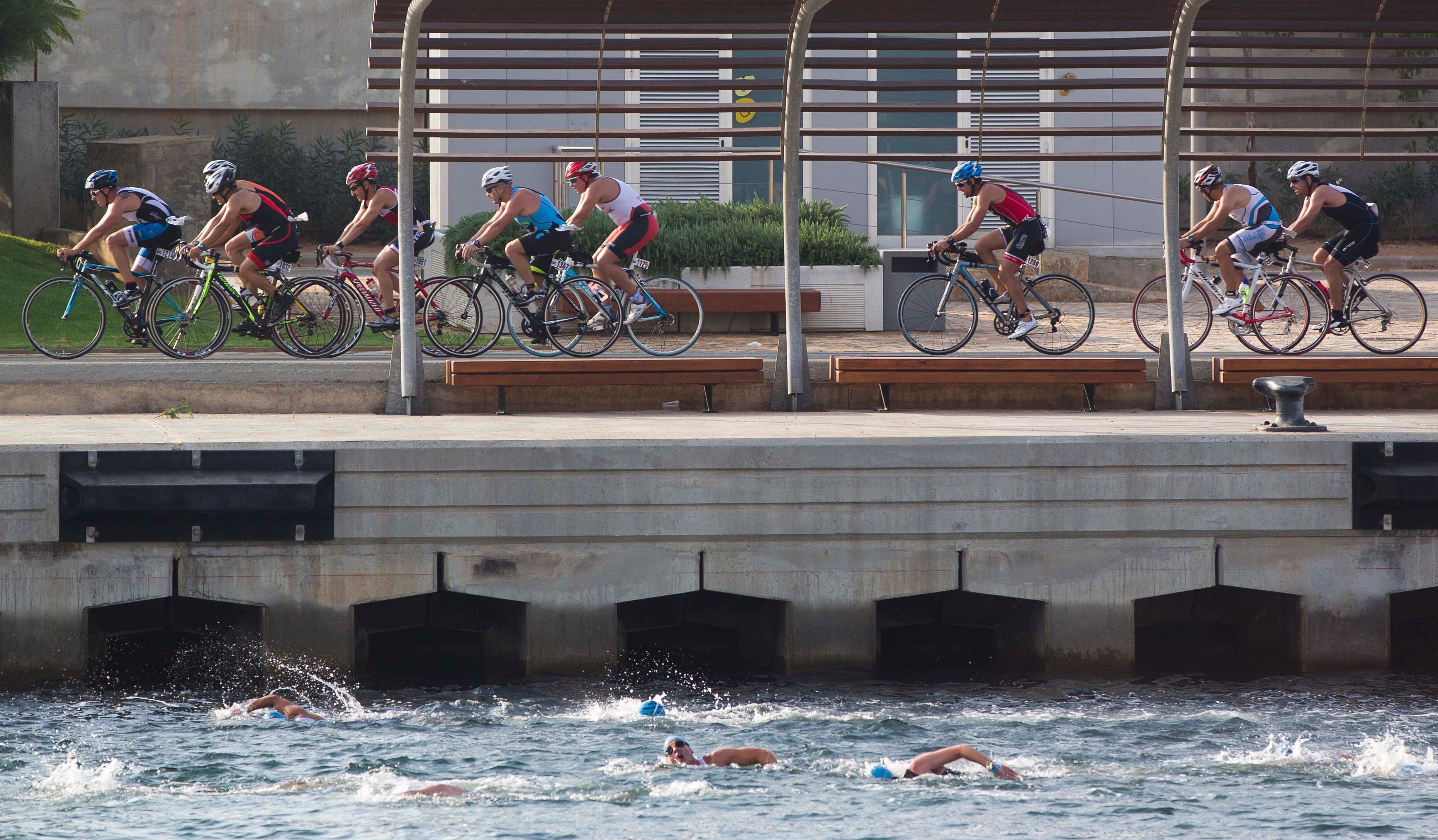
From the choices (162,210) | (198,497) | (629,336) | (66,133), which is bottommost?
(198,497)

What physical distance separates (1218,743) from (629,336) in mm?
6463

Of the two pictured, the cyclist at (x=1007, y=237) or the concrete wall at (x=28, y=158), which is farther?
the concrete wall at (x=28, y=158)

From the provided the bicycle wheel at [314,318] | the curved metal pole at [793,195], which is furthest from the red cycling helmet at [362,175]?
the curved metal pole at [793,195]

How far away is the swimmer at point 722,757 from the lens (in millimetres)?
8195

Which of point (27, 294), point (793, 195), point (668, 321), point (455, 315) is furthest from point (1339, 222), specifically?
point (27, 294)

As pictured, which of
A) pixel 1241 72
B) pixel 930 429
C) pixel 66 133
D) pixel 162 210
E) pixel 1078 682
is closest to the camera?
pixel 1078 682

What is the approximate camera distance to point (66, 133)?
92.5ft

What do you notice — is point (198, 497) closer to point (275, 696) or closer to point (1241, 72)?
point (275, 696)

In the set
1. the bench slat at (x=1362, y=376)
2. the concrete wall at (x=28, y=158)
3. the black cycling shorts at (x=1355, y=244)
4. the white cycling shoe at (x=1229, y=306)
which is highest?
the concrete wall at (x=28, y=158)

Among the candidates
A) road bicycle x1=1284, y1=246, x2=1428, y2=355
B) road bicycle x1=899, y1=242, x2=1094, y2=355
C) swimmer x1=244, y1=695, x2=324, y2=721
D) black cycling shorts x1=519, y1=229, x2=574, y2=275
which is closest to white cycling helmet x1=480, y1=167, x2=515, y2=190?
black cycling shorts x1=519, y1=229, x2=574, y2=275

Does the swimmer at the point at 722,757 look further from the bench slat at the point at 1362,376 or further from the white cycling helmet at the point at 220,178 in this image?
the white cycling helmet at the point at 220,178

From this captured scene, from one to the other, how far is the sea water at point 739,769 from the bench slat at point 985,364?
2.96 metres

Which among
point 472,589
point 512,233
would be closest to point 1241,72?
point 512,233

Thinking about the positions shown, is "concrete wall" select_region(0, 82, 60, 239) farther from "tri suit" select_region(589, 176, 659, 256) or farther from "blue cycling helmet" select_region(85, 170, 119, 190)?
"tri suit" select_region(589, 176, 659, 256)
